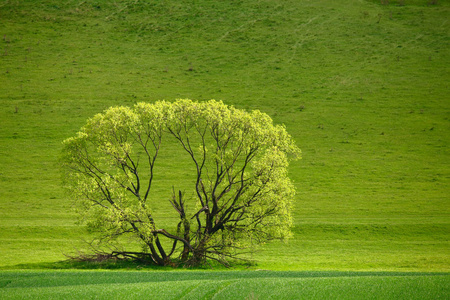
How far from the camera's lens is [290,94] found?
211 feet

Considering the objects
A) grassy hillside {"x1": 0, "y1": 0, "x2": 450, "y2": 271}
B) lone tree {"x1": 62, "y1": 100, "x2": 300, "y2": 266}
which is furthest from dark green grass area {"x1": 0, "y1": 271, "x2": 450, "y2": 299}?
grassy hillside {"x1": 0, "y1": 0, "x2": 450, "y2": 271}

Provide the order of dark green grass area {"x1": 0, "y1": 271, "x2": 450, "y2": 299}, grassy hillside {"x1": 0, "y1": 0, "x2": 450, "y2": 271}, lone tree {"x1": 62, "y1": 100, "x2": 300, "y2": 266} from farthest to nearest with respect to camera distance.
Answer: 1. grassy hillside {"x1": 0, "y1": 0, "x2": 450, "y2": 271}
2. lone tree {"x1": 62, "y1": 100, "x2": 300, "y2": 266}
3. dark green grass area {"x1": 0, "y1": 271, "x2": 450, "y2": 299}

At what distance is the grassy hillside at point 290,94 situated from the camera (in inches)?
1384

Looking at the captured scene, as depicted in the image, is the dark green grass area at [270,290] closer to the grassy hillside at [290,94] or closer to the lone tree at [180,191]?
the lone tree at [180,191]

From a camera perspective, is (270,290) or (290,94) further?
(290,94)

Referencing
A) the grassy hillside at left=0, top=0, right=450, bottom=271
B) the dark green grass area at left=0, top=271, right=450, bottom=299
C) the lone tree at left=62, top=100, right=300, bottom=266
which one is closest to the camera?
the dark green grass area at left=0, top=271, right=450, bottom=299

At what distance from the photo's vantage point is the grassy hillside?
35.2m

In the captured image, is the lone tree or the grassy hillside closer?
the lone tree

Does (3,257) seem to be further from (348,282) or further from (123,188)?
(348,282)

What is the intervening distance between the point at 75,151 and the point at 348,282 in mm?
18924

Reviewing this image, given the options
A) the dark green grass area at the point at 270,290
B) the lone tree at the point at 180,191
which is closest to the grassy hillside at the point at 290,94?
the lone tree at the point at 180,191

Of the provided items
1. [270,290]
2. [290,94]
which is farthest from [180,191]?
[290,94]

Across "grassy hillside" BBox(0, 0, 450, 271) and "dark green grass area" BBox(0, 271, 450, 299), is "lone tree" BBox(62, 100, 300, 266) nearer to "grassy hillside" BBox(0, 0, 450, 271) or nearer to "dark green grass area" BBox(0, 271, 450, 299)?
"grassy hillside" BBox(0, 0, 450, 271)

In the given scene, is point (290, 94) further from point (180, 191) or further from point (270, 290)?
point (270, 290)
